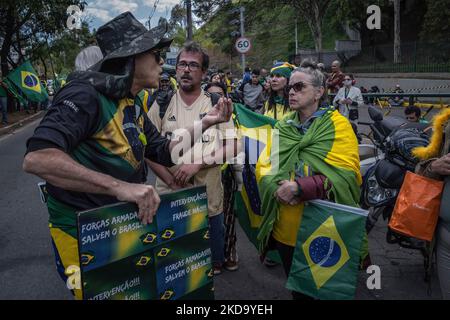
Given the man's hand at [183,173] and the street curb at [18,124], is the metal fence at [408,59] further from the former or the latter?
the man's hand at [183,173]

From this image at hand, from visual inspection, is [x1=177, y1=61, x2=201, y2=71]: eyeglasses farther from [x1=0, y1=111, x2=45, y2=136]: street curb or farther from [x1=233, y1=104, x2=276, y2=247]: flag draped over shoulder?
[x1=0, y1=111, x2=45, y2=136]: street curb

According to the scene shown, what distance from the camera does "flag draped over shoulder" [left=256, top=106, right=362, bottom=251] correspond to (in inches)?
105

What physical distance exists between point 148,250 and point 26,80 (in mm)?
15161

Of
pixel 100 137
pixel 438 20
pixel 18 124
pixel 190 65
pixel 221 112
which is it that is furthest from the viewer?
pixel 438 20

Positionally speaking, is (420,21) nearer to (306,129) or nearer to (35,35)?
(35,35)

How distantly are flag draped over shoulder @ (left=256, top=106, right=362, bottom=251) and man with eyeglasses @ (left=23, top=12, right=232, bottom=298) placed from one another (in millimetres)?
975

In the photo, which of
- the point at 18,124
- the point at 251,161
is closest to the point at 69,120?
the point at 251,161

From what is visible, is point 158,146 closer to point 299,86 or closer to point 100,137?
point 100,137

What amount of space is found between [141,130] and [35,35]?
23474 millimetres

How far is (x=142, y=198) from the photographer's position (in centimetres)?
169

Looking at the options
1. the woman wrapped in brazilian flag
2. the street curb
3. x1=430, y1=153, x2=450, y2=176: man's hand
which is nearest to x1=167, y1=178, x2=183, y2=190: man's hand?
the woman wrapped in brazilian flag

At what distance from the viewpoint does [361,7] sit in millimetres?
32219

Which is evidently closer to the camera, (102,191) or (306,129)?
(102,191)
